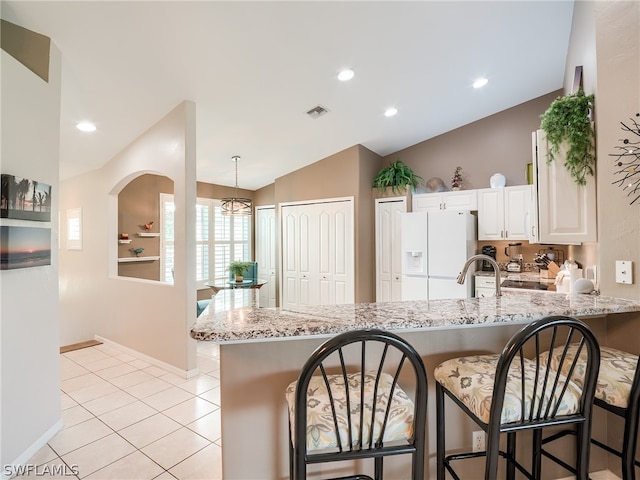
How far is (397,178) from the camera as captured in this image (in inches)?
191

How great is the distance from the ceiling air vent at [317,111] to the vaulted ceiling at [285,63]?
0.06 m

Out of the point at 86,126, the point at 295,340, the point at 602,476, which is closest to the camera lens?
the point at 295,340

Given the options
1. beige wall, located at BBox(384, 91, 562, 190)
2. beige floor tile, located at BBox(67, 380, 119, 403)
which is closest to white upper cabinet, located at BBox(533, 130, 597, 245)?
beige wall, located at BBox(384, 91, 562, 190)

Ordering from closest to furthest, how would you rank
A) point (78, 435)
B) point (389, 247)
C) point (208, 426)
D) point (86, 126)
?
point (78, 435) < point (208, 426) < point (86, 126) < point (389, 247)

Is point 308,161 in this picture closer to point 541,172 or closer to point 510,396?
point 541,172

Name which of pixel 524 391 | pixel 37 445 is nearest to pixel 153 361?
pixel 37 445

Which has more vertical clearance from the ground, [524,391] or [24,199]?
[24,199]

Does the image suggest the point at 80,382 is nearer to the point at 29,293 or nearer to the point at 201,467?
the point at 29,293

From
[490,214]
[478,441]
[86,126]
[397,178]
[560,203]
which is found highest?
[86,126]

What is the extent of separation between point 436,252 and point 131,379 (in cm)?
372

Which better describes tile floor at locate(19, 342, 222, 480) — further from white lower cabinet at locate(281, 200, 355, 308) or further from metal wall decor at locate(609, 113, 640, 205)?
metal wall decor at locate(609, 113, 640, 205)

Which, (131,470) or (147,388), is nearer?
(131,470)

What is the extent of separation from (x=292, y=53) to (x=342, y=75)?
23.4 inches

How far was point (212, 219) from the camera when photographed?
19.3ft
